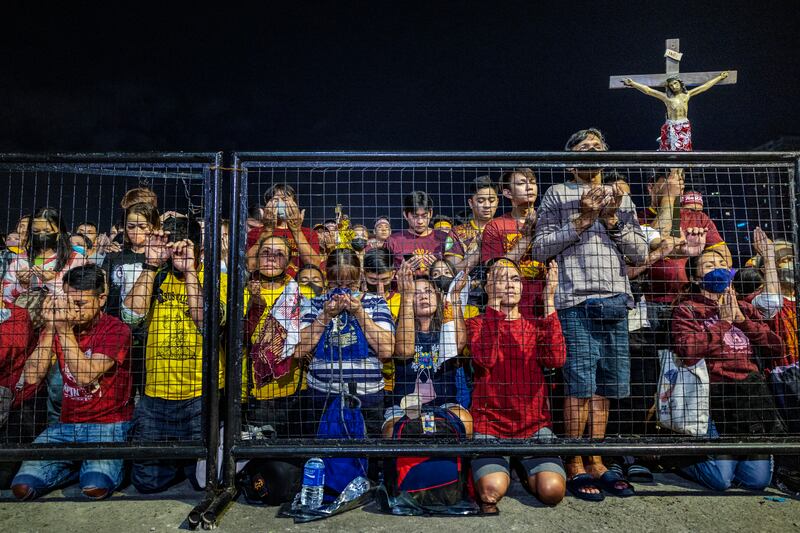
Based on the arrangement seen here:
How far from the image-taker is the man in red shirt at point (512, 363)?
298 cm

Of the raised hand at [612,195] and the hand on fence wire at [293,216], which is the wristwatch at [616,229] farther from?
the hand on fence wire at [293,216]

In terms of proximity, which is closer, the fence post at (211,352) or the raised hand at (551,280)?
the fence post at (211,352)

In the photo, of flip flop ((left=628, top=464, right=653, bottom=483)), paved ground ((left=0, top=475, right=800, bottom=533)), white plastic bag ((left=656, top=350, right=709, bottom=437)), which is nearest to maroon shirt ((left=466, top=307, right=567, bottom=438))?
paved ground ((left=0, top=475, right=800, bottom=533))

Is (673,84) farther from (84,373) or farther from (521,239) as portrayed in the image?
(84,373)

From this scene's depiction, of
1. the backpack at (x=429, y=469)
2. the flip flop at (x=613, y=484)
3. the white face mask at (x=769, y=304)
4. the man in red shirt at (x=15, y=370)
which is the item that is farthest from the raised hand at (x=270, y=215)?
the white face mask at (x=769, y=304)

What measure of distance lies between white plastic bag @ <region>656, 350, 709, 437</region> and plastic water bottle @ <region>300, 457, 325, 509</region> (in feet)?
6.74

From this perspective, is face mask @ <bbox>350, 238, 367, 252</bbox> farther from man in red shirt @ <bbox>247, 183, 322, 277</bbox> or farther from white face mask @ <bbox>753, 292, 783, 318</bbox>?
white face mask @ <bbox>753, 292, 783, 318</bbox>

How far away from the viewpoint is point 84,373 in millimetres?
3016

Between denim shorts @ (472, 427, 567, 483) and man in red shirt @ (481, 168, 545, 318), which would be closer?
denim shorts @ (472, 427, 567, 483)

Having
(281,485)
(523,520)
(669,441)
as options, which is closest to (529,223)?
(669,441)

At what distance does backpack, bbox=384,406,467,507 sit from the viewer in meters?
2.76

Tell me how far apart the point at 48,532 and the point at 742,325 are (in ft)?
13.3

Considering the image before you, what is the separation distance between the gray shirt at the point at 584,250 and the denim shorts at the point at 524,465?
2.90ft

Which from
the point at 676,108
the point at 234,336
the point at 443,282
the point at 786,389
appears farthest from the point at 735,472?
the point at 676,108
